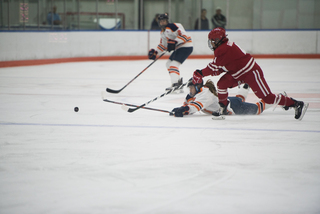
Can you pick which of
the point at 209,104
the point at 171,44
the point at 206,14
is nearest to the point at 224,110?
the point at 209,104

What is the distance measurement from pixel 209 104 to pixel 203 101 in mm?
97

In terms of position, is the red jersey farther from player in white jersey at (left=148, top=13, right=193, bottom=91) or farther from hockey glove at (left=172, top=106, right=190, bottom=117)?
player in white jersey at (left=148, top=13, right=193, bottom=91)

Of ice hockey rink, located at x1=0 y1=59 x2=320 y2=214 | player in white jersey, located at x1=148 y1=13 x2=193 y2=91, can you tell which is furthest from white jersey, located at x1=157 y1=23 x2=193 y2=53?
ice hockey rink, located at x1=0 y1=59 x2=320 y2=214

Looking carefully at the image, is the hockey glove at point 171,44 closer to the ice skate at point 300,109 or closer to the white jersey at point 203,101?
the white jersey at point 203,101

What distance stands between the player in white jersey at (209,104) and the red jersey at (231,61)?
20 centimetres

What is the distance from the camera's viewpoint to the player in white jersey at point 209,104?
13.6 ft

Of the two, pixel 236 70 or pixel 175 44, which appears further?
pixel 175 44

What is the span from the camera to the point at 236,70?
4.11 meters

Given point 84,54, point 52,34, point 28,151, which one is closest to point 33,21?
point 52,34

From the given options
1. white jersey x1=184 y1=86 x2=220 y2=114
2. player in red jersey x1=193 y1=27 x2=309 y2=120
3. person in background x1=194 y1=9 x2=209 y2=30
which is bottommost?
white jersey x1=184 y1=86 x2=220 y2=114

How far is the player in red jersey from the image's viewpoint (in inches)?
159

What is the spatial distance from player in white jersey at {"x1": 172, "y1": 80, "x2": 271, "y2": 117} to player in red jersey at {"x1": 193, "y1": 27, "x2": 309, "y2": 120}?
4.7 inches

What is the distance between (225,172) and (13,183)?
1.09m

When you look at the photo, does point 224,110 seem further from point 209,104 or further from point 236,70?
point 236,70
